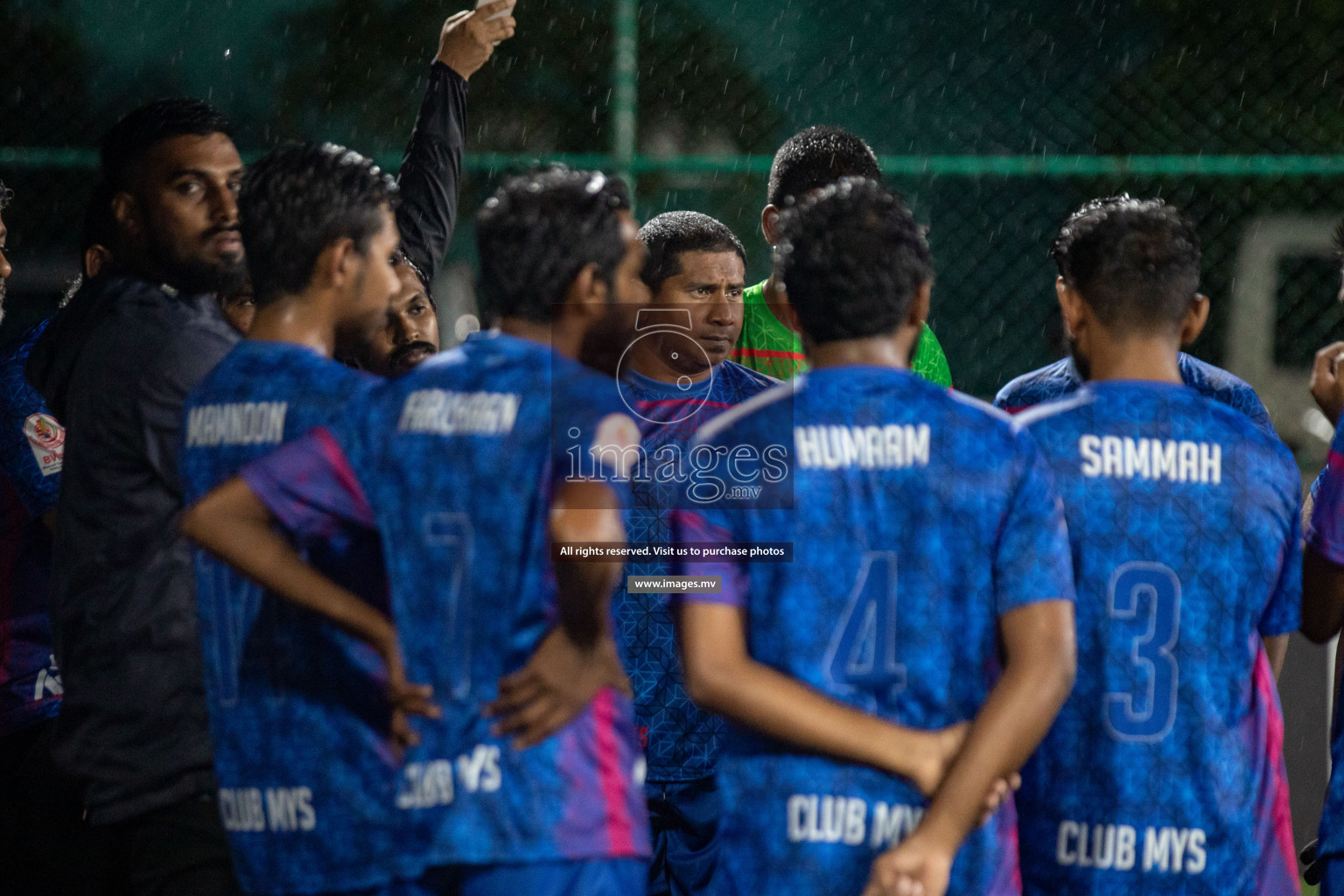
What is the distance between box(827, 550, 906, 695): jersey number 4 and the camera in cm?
216

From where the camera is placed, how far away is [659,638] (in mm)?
3635

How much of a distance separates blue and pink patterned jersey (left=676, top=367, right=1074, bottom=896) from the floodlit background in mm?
4104

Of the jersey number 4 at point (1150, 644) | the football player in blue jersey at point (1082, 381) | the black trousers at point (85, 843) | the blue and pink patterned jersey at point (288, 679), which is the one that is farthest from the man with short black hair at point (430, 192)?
the jersey number 4 at point (1150, 644)

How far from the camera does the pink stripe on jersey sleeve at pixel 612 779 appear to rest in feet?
7.08

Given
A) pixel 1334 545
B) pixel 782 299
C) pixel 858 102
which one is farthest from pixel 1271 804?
pixel 858 102

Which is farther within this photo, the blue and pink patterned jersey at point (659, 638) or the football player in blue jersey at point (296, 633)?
the blue and pink patterned jersey at point (659, 638)

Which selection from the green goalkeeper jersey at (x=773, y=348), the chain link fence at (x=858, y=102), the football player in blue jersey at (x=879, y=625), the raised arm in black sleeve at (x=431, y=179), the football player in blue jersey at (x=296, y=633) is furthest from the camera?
the chain link fence at (x=858, y=102)

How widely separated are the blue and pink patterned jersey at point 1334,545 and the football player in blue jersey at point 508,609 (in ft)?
4.16

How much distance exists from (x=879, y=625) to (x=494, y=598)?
1.95 feet

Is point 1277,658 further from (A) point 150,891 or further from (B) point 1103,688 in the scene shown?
(A) point 150,891

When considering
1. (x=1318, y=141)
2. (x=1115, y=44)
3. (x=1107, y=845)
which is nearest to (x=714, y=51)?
(x=1115, y=44)

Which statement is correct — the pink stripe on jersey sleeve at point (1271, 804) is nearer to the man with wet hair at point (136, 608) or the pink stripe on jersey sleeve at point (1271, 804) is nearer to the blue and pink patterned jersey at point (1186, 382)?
the blue and pink patterned jersey at point (1186, 382)

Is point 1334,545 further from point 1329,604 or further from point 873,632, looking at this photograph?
point 873,632

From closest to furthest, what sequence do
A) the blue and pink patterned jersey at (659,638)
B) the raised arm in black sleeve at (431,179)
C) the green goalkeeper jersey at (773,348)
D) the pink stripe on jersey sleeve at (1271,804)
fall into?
the pink stripe on jersey sleeve at (1271,804) < the blue and pink patterned jersey at (659,638) < the raised arm in black sleeve at (431,179) < the green goalkeeper jersey at (773,348)
